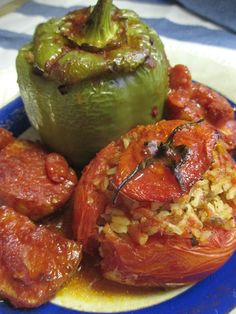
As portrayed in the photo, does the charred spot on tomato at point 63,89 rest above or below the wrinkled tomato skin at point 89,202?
above

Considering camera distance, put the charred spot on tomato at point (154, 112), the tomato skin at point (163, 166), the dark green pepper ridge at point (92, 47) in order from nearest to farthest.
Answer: the tomato skin at point (163, 166), the dark green pepper ridge at point (92, 47), the charred spot on tomato at point (154, 112)

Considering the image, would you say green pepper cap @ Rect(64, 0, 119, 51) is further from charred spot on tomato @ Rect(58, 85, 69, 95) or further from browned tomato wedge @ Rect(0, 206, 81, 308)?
browned tomato wedge @ Rect(0, 206, 81, 308)

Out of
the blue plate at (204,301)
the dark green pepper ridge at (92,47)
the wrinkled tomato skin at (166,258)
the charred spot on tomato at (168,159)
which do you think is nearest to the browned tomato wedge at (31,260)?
Answer: the blue plate at (204,301)

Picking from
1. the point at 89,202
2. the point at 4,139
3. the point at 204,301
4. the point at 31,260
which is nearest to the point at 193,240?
the point at 204,301

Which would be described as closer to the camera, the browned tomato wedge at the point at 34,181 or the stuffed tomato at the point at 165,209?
the stuffed tomato at the point at 165,209

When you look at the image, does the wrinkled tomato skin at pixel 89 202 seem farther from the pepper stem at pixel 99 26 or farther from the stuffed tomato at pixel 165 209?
the pepper stem at pixel 99 26

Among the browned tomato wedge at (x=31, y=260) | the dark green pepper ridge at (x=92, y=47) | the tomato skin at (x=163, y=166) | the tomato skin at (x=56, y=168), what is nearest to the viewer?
the tomato skin at (x=163, y=166)

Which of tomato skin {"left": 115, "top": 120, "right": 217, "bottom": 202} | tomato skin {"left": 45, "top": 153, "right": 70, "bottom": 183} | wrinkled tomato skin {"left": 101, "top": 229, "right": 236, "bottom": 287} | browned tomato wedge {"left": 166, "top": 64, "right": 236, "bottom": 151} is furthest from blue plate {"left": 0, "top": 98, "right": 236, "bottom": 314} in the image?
browned tomato wedge {"left": 166, "top": 64, "right": 236, "bottom": 151}
